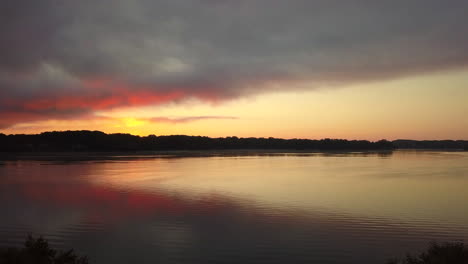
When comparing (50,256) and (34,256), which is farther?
(50,256)

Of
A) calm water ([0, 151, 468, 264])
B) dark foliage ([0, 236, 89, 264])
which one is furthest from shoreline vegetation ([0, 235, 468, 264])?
calm water ([0, 151, 468, 264])

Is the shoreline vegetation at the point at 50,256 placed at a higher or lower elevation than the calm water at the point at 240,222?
higher

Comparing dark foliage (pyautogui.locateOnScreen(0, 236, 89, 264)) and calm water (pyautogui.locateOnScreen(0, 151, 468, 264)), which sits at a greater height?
dark foliage (pyautogui.locateOnScreen(0, 236, 89, 264))

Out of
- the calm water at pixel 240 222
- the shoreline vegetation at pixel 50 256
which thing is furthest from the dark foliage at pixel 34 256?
the calm water at pixel 240 222

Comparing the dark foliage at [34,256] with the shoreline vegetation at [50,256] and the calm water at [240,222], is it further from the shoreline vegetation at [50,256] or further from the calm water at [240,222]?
the calm water at [240,222]

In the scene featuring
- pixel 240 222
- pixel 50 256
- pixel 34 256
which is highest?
pixel 34 256

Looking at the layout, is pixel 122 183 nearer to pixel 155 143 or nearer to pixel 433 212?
pixel 433 212

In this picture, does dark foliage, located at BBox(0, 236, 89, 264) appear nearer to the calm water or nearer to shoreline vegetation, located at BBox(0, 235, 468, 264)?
shoreline vegetation, located at BBox(0, 235, 468, 264)

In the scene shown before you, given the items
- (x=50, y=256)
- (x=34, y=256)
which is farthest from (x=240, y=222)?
(x=34, y=256)

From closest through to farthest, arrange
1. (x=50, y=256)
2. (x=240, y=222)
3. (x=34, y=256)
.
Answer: (x=34, y=256) → (x=50, y=256) → (x=240, y=222)

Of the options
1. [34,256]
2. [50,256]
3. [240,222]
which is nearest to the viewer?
[34,256]

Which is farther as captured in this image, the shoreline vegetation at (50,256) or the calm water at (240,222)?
the calm water at (240,222)

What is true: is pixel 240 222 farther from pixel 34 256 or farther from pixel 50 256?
pixel 34 256

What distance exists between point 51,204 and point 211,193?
12.3 meters
